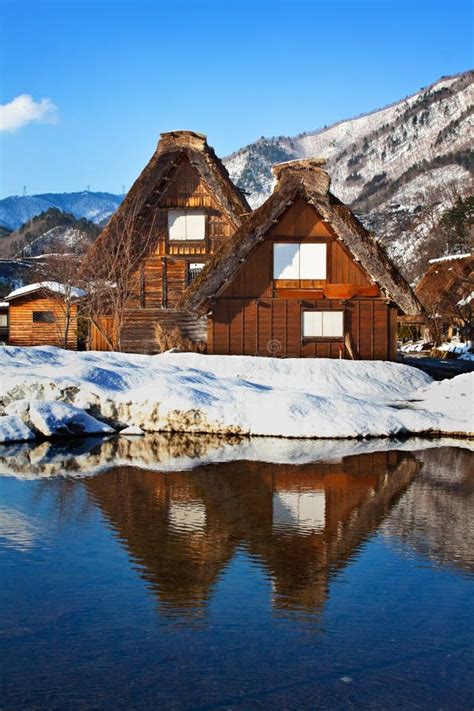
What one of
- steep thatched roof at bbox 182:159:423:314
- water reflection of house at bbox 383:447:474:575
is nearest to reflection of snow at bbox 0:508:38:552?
water reflection of house at bbox 383:447:474:575

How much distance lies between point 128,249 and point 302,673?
24.5 meters

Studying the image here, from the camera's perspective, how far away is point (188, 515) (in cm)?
913

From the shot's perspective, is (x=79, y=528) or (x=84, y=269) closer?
(x=79, y=528)

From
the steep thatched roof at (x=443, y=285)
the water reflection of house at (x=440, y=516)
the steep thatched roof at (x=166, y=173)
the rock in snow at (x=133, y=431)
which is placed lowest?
the water reflection of house at (x=440, y=516)

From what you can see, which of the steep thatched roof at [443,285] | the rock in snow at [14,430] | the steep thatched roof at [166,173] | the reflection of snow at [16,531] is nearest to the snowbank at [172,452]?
the rock in snow at [14,430]

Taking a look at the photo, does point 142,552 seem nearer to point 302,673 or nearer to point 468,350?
point 302,673

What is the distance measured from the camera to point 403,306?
24.5m

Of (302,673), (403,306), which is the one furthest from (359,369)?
(302,673)

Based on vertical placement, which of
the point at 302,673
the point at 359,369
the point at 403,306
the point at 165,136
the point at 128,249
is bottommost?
the point at 302,673

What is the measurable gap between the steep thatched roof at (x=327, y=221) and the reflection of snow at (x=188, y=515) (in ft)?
47.8

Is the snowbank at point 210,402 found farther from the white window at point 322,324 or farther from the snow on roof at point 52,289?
the snow on roof at point 52,289

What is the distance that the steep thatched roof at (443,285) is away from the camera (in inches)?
1861

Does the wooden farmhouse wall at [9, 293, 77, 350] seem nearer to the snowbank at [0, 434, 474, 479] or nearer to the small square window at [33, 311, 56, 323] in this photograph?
the small square window at [33, 311, 56, 323]

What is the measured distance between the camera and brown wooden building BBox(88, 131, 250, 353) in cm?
2873
